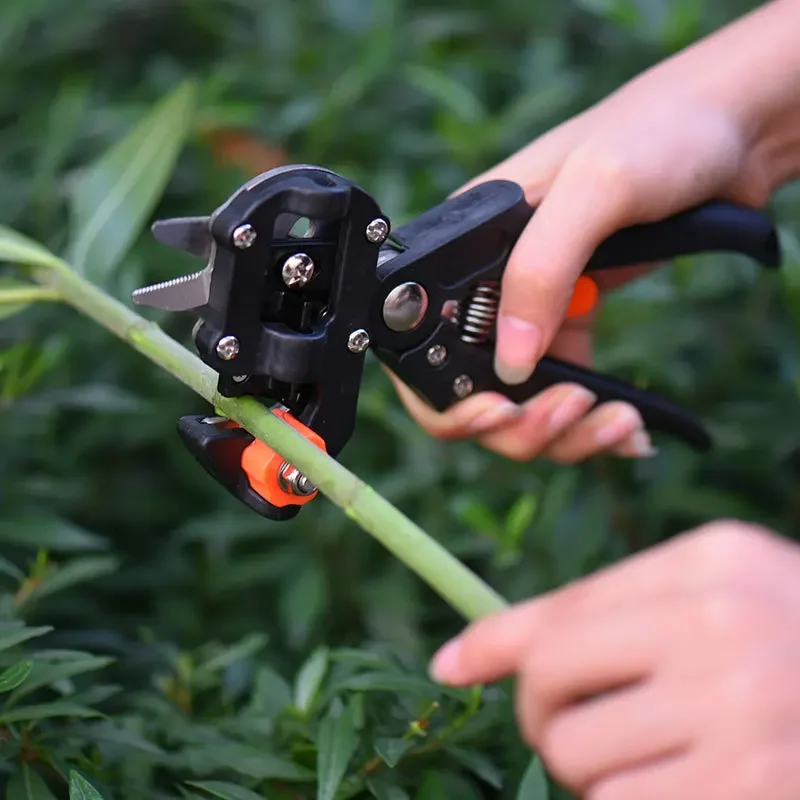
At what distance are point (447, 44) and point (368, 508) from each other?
1.23m

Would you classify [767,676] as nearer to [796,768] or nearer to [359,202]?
[796,768]

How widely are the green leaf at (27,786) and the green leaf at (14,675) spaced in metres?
0.08

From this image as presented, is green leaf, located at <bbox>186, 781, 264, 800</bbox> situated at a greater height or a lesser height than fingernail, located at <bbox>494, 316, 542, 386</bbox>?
lesser

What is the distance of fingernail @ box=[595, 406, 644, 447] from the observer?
41.2 inches

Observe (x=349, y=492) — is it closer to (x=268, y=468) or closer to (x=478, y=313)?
(x=268, y=468)

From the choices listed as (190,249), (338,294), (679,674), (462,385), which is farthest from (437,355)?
(679,674)

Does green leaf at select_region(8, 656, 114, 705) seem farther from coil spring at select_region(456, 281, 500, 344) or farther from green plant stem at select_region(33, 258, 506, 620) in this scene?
coil spring at select_region(456, 281, 500, 344)

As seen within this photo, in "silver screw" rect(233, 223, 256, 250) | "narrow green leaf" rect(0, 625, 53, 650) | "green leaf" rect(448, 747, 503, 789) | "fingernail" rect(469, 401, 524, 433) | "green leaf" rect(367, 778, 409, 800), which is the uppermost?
"silver screw" rect(233, 223, 256, 250)

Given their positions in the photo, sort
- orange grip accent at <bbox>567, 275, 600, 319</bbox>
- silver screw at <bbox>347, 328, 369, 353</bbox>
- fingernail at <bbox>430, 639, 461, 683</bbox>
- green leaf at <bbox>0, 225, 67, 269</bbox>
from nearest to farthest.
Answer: fingernail at <bbox>430, 639, 461, 683</bbox>, silver screw at <bbox>347, 328, 369, 353</bbox>, green leaf at <bbox>0, 225, 67, 269</bbox>, orange grip accent at <bbox>567, 275, 600, 319</bbox>

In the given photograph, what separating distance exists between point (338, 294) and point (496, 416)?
25cm

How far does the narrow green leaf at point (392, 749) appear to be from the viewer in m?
0.73

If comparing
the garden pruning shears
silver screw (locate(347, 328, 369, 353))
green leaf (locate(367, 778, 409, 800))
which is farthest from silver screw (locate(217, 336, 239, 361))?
green leaf (locate(367, 778, 409, 800))

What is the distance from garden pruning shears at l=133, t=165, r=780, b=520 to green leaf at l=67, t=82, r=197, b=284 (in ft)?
0.96

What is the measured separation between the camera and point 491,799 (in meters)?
0.94
